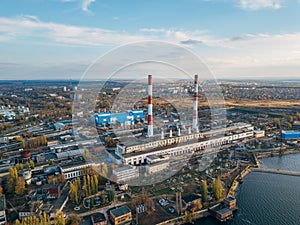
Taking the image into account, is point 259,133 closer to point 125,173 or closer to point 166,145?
point 166,145

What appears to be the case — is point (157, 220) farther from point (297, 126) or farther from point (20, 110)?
point (20, 110)

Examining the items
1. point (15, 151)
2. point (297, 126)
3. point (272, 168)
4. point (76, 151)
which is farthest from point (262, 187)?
point (15, 151)

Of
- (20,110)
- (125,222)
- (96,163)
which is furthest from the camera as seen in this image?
(20,110)

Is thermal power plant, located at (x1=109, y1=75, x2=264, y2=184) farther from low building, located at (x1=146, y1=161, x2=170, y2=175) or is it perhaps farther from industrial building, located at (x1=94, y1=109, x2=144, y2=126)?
industrial building, located at (x1=94, y1=109, x2=144, y2=126)

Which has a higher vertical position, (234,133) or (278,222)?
(234,133)

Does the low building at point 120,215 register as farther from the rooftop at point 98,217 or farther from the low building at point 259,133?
the low building at point 259,133

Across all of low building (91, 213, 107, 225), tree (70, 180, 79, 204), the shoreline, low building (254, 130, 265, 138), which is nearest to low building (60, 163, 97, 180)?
tree (70, 180, 79, 204)

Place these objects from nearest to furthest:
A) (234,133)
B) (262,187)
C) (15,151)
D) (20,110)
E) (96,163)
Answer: (262,187) → (96,163) → (15,151) → (234,133) → (20,110)

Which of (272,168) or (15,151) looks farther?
(15,151)
